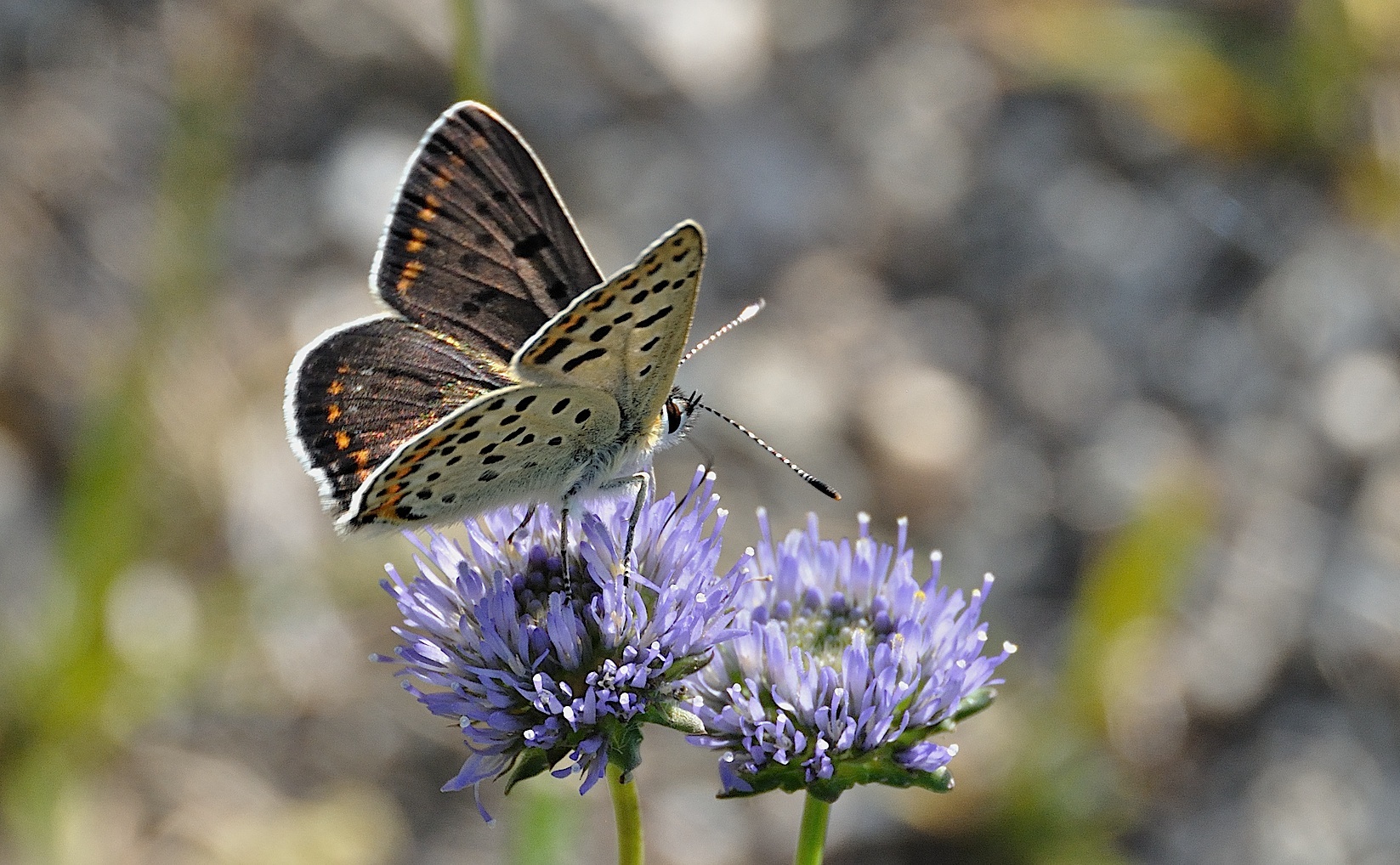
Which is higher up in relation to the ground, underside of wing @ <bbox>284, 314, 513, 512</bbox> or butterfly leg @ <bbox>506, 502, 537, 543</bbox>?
underside of wing @ <bbox>284, 314, 513, 512</bbox>

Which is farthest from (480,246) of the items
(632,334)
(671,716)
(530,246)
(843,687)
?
(843,687)

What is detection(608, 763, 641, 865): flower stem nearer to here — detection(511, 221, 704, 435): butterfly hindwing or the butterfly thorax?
the butterfly thorax

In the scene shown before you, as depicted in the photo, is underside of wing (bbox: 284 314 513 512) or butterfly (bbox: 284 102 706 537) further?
underside of wing (bbox: 284 314 513 512)

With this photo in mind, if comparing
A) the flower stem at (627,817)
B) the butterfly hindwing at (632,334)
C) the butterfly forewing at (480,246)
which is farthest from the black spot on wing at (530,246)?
the flower stem at (627,817)

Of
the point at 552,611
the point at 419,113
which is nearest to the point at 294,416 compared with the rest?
the point at 552,611

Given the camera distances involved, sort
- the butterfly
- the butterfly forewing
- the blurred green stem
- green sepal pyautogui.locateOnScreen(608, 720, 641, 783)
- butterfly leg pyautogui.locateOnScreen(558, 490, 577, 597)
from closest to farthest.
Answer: green sepal pyautogui.locateOnScreen(608, 720, 641, 783), the butterfly, butterfly leg pyautogui.locateOnScreen(558, 490, 577, 597), the butterfly forewing, the blurred green stem

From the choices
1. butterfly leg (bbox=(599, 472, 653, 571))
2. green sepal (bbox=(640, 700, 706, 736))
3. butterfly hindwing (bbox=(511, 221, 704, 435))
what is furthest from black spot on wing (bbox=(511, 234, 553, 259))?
green sepal (bbox=(640, 700, 706, 736))

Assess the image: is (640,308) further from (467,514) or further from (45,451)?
(45,451)

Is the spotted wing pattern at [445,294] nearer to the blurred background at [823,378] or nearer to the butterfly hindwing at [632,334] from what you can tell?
the butterfly hindwing at [632,334]
